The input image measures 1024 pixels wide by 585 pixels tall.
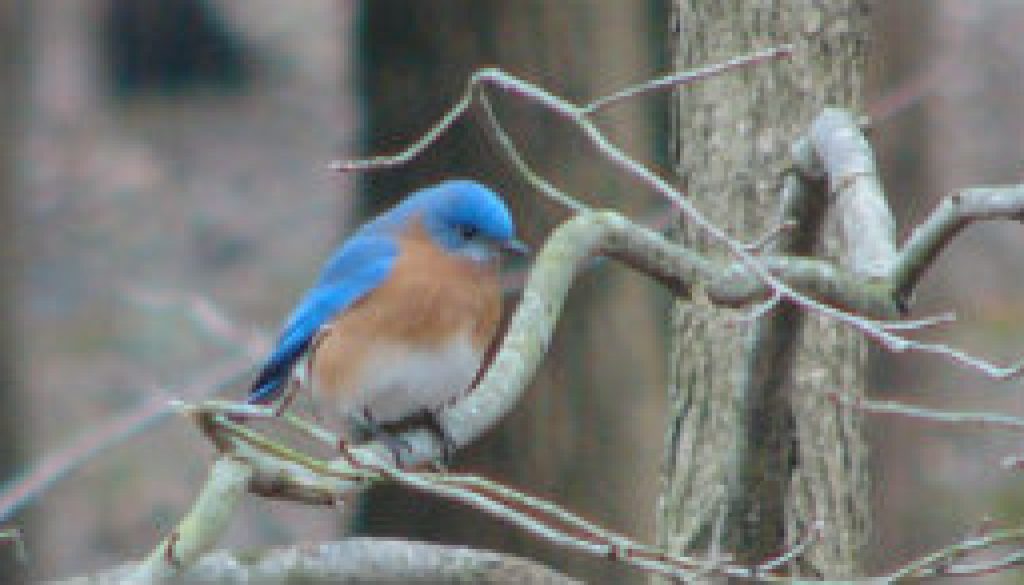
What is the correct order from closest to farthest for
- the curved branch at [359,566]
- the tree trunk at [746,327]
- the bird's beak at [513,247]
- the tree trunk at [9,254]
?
the curved branch at [359,566] → the tree trunk at [746,327] → the bird's beak at [513,247] → the tree trunk at [9,254]

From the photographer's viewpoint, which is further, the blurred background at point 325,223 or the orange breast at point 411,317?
the blurred background at point 325,223

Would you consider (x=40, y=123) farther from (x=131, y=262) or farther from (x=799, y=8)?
(x=799, y=8)

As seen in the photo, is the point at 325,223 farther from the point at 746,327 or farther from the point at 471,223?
the point at 746,327

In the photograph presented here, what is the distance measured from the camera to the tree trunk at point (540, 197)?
7207 mm

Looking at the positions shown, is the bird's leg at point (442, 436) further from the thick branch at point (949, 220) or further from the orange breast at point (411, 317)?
the thick branch at point (949, 220)

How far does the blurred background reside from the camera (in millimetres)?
7219

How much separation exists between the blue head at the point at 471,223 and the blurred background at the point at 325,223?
0.71 metres

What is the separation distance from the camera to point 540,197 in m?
7.20

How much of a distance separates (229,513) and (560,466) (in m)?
4.12

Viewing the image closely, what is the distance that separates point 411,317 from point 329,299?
31 cm

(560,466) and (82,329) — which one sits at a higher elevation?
(82,329)

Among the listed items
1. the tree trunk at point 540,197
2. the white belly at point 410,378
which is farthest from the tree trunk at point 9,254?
the white belly at point 410,378

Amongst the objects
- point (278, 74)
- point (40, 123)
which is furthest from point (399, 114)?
point (278, 74)

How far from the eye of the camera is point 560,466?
7.23 m
